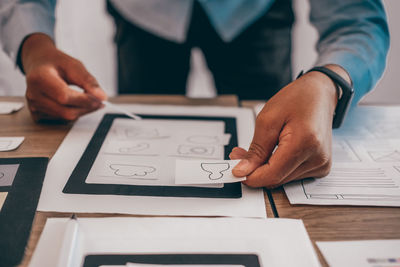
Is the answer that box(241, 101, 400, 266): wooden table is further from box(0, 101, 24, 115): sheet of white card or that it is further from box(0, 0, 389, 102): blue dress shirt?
box(0, 101, 24, 115): sheet of white card

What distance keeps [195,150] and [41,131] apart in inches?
11.3

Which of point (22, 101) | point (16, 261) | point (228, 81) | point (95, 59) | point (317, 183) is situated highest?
point (95, 59)

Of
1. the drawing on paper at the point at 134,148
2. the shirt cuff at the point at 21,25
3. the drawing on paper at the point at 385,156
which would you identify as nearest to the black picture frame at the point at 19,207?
the drawing on paper at the point at 134,148

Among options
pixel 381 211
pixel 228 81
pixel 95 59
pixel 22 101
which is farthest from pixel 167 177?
pixel 95 59

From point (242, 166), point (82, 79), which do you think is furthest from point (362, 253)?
point (82, 79)

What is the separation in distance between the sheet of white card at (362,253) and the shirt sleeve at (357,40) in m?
0.34

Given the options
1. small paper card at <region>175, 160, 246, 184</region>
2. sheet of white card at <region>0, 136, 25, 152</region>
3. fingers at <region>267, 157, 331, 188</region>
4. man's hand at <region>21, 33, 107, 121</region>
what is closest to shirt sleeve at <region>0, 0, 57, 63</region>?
man's hand at <region>21, 33, 107, 121</region>

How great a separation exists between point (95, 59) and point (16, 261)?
76.0 inches

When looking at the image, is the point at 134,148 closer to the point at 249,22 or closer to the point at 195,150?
the point at 195,150

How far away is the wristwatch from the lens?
21.0 inches

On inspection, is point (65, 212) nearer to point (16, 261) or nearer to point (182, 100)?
point (16, 261)

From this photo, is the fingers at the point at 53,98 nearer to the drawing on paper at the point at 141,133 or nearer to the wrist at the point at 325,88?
the drawing on paper at the point at 141,133

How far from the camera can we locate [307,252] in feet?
1.14

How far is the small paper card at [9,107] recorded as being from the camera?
0.72m
